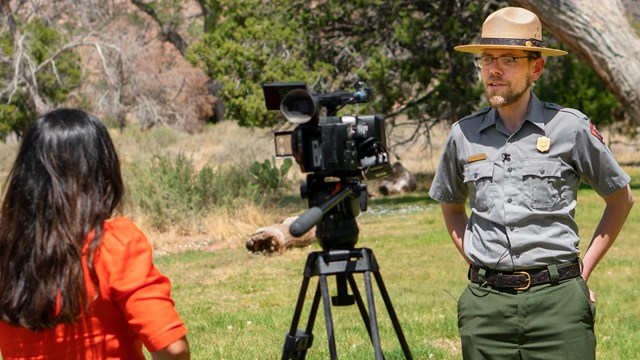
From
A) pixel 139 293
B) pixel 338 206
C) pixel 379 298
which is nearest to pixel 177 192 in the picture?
pixel 379 298

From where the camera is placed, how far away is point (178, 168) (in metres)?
13.5

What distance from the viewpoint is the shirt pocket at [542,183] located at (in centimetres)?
367

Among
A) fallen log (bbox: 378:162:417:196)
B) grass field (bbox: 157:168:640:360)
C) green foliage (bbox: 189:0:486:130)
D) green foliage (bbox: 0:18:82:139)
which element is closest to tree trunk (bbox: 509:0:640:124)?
grass field (bbox: 157:168:640:360)

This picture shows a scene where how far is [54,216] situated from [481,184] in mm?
1770

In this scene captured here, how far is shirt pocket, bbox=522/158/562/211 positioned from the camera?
3.67 metres

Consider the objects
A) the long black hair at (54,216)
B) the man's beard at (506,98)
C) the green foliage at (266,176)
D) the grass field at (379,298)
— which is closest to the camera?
the long black hair at (54,216)

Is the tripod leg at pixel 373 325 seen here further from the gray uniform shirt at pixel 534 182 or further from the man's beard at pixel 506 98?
the man's beard at pixel 506 98

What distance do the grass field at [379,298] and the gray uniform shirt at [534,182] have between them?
3.42 ft

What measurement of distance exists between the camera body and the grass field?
105 cm

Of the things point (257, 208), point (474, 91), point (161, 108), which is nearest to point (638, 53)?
point (474, 91)

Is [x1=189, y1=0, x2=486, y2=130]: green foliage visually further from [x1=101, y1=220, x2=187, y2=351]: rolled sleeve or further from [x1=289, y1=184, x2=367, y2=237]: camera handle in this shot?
[x1=101, y1=220, x2=187, y2=351]: rolled sleeve

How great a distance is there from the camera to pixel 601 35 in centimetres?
1256

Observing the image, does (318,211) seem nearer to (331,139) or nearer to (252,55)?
(331,139)

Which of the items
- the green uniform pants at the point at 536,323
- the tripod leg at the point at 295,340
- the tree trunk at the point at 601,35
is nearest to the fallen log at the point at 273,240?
the tree trunk at the point at 601,35
